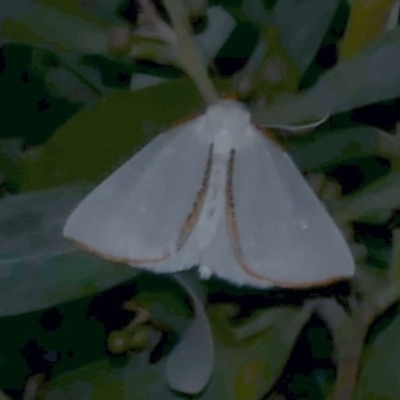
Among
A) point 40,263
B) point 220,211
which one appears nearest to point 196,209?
point 220,211

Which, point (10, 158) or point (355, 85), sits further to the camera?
point (10, 158)

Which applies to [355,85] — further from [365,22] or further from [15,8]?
[15,8]

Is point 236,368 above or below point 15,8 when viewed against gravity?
below

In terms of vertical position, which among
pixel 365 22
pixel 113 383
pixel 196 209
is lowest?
pixel 113 383

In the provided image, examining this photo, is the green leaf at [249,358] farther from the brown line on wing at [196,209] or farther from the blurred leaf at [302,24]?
the blurred leaf at [302,24]

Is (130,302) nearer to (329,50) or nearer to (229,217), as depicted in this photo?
(229,217)

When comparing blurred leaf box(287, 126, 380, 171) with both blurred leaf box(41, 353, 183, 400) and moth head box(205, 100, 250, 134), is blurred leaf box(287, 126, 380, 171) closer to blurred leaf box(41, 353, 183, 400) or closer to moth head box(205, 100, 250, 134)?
moth head box(205, 100, 250, 134)
